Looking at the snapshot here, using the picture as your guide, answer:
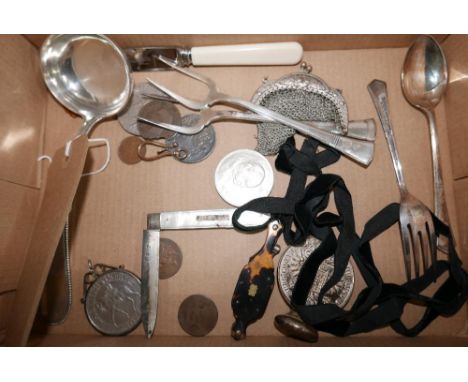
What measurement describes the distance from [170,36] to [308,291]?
727 mm

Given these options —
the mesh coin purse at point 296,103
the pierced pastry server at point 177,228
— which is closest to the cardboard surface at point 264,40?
the mesh coin purse at point 296,103

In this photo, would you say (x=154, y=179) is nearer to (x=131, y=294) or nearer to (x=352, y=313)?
(x=131, y=294)

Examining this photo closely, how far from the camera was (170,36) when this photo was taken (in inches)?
33.6

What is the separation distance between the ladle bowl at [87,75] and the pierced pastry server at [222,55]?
0.20 ft

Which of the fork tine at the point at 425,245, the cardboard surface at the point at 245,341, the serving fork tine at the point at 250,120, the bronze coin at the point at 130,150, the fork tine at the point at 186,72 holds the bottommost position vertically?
the cardboard surface at the point at 245,341

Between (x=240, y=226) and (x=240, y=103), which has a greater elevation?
(x=240, y=103)

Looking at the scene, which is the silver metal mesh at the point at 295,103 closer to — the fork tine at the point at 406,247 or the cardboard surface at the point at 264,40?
the cardboard surface at the point at 264,40

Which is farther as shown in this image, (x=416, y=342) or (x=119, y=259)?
(x=119, y=259)

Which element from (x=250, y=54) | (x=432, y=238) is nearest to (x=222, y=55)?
(x=250, y=54)

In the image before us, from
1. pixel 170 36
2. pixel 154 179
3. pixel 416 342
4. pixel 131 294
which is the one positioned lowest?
pixel 416 342

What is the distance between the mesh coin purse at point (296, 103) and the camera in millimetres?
811

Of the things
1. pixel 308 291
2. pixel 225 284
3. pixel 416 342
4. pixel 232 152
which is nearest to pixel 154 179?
pixel 232 152

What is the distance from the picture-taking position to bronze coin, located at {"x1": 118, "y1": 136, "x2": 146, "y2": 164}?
34.7 inches

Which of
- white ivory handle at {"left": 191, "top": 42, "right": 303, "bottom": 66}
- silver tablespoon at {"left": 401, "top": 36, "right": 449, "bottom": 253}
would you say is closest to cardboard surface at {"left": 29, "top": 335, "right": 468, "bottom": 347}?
silver tablespoon at {"left": 401, "top": 36, "right": 449, "bottom": 253}
